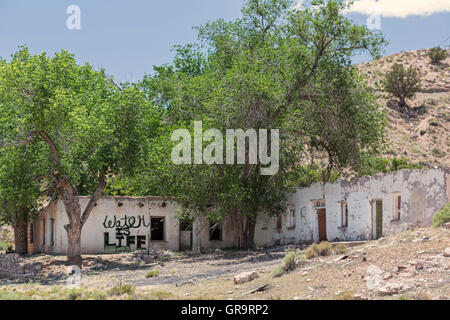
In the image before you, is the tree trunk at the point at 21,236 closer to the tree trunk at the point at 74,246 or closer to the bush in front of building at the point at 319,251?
the tree trunk at the point at 74,246

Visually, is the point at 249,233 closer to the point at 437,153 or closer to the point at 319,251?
the point at 319,251

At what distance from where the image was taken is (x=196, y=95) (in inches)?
1211

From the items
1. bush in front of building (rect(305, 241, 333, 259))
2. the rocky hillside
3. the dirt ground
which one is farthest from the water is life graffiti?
the rocky hillside

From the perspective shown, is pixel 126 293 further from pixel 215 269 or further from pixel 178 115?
pixel 178 115

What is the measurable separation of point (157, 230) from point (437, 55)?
161ft

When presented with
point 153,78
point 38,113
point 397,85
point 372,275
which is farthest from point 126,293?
point 397,85

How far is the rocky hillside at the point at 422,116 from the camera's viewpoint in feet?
173

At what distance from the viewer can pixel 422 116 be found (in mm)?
60719

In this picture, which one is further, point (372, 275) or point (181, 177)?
point (181, 177)

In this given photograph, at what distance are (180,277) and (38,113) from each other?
9584 mm

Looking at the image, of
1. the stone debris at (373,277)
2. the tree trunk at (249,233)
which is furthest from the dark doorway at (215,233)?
the stone debris at (373,277)

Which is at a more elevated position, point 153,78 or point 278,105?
point 153,78

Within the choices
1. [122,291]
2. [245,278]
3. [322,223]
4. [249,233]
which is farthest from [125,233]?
[122,291]

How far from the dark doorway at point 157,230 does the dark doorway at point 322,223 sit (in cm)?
981
